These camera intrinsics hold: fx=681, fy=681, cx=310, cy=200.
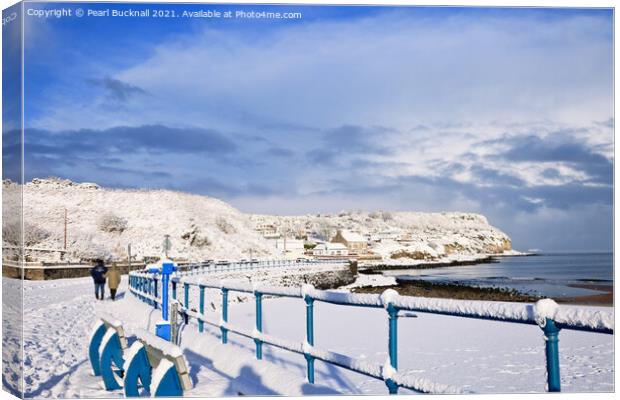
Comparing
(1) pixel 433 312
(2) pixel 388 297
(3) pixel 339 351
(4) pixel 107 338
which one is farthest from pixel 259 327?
(3) pixel 339 351

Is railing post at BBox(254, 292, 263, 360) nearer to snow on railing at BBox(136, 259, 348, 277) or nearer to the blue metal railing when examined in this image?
the blue metal railing

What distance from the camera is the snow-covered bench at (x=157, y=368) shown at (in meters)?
4.37

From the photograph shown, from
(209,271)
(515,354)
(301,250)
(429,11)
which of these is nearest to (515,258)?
(301,250)

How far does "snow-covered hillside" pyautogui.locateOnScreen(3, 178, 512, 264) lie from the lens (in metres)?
26.3

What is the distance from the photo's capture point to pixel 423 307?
390cm

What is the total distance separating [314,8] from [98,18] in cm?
225

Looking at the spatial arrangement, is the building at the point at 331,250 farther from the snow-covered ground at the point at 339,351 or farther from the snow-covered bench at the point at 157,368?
the snow-covered bench at the point at 157,368

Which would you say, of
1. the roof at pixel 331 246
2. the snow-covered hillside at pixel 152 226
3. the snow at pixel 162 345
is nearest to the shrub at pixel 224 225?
the snow-covered hillside at pixel 152 226

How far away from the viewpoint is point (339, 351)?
11594 millimetres

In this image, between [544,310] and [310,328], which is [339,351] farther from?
[544,310]

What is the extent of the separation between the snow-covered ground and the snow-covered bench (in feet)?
1.51

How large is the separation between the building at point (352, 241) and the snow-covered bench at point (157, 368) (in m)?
30.4

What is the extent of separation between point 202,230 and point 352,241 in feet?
114

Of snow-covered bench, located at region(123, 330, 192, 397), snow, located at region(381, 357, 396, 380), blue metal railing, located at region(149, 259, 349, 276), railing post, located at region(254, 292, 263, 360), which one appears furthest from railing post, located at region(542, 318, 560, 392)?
blue metal railing, located at region(149, 259, 349, 276)
